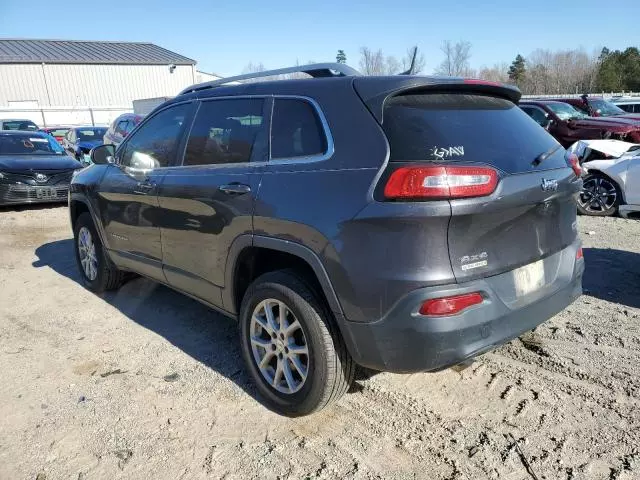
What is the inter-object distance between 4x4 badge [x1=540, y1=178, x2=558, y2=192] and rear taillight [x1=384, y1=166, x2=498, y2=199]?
0.50 meters

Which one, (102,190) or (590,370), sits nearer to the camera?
(590,370)

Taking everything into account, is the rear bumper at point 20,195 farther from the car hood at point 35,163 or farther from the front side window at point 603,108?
the front side window at point 603,108

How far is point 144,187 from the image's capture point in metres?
4.11

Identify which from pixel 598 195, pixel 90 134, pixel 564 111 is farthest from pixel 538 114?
pixel 90 134

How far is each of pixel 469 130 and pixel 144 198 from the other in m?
2.55

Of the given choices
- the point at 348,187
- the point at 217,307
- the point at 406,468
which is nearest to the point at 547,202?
the point at 348,187

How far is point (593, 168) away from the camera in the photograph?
Answer: 783 centimetres

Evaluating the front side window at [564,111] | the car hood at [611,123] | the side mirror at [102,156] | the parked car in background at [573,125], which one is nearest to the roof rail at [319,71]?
the side mirror at [102,156]

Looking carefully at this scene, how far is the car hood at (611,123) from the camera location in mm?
11281

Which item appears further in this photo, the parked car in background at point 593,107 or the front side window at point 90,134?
the front side window at point 90,134

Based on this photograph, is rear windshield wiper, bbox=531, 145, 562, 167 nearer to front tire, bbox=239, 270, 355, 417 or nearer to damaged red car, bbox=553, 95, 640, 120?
front tire, bbox=239, 270, 355, 417

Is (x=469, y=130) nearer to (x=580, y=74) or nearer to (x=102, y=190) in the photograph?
(x=102, y=190)

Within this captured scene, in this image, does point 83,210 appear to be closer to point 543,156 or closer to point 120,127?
point 543,156

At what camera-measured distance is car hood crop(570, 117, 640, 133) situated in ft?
37.0
